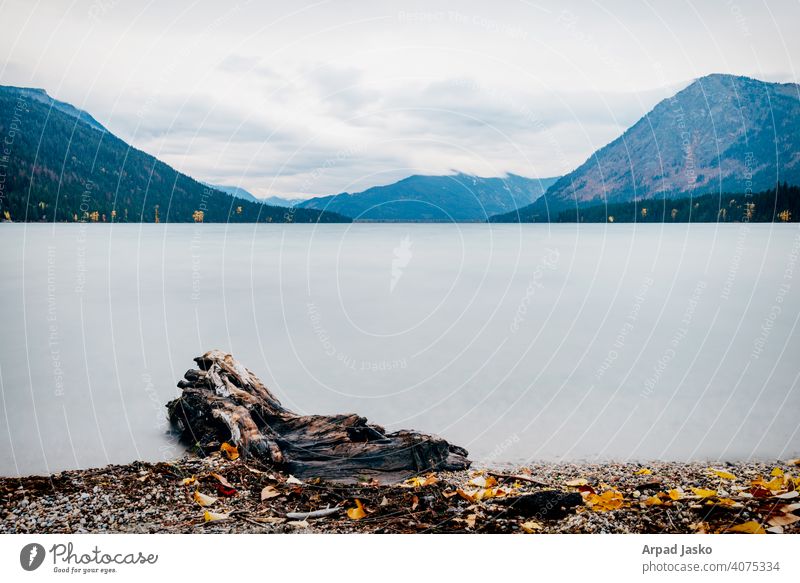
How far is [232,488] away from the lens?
455 centimetres

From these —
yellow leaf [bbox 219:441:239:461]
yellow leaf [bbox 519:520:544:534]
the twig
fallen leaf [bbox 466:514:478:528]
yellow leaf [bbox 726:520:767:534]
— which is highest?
yellow leaf [bbox 219:441:239:461]

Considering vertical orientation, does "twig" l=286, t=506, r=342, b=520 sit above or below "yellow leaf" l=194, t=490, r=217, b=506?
below

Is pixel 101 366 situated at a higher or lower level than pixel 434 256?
lower

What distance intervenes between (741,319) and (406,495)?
1034 cm

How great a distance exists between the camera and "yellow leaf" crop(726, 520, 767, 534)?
4.28m

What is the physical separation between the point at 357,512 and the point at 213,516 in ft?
3.55

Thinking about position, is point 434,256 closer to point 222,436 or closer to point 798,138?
point 798,138

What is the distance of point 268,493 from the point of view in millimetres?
4516

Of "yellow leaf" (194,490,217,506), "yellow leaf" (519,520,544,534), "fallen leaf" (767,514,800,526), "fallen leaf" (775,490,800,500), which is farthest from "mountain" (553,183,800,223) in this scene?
"yellow leaf" (194,490,217,506)

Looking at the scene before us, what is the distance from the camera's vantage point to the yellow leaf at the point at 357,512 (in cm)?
434

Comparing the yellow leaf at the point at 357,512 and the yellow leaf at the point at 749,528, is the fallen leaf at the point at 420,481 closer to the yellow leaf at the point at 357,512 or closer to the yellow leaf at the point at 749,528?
the yellow leaf at the point at 357,512

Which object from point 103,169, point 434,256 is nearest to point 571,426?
point 434,256

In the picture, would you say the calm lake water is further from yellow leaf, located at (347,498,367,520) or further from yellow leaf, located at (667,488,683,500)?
yellow leaf, located at (347,498,367,520)

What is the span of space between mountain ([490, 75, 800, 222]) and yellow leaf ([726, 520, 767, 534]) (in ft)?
11.2
